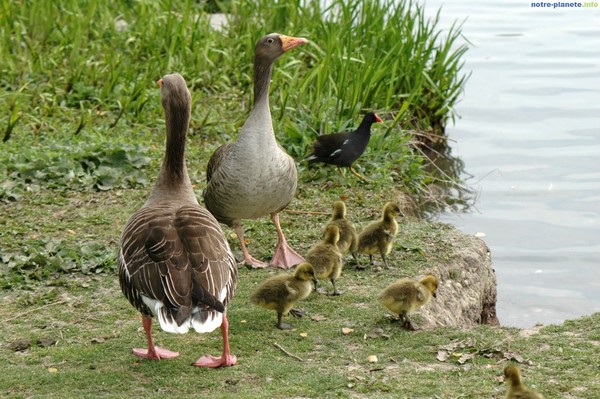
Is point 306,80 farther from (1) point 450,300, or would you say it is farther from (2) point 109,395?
(2) point 109,395

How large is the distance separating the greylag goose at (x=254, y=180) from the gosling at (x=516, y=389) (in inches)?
122

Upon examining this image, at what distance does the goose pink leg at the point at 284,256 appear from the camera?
7.98 metres

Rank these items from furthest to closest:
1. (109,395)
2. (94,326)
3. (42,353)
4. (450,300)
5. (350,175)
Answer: (350,175) < (450,300) < (94,326) < (42,353) < (109,395)

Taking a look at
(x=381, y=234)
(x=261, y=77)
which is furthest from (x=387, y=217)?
(x=261, y=77)

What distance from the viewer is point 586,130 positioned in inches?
527

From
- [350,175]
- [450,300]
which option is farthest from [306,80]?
[450,300]

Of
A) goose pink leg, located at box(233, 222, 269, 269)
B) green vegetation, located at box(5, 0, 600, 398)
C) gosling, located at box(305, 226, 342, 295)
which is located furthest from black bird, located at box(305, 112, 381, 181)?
gosling, located at box(305, 226, 342, 295)

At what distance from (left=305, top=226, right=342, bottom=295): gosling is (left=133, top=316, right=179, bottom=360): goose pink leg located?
4.41ft

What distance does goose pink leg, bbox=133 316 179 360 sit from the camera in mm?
6109

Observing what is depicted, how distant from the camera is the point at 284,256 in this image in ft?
26.5

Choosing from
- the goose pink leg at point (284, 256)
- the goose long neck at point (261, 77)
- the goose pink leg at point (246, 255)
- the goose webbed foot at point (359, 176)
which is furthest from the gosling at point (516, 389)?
the goose webbed foot at point (359, 176)

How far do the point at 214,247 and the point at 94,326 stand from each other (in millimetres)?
1575

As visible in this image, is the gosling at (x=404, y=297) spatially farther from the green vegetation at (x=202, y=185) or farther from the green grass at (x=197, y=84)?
the green grass at (x=197, y=84)

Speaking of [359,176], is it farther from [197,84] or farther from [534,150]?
[534,150]
